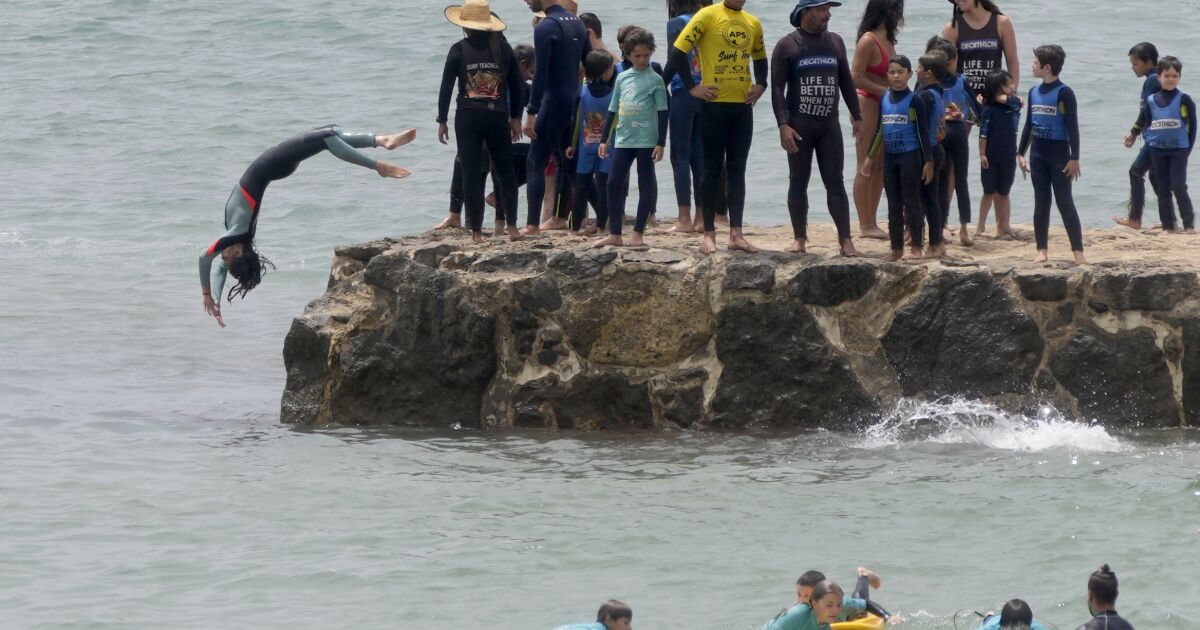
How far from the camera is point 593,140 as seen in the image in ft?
40.1

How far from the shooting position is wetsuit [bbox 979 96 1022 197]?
12.2m

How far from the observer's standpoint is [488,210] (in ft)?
74.6

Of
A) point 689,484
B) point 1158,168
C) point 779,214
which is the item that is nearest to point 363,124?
point 779,214

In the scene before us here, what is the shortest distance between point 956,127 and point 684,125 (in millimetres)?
2029

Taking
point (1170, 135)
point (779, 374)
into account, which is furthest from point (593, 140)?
point (1170, 135)

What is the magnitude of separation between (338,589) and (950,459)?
4151mm

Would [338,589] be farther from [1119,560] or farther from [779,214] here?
[779,214]

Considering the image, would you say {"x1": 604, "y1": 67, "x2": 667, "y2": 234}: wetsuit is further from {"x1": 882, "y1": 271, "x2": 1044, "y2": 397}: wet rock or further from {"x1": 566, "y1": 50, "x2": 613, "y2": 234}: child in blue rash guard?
{"x1": 882, "y1": 271, "x2": 1044, "y2": 397}: wet rock

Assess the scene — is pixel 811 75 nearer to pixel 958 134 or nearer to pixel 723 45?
pixel 723 45

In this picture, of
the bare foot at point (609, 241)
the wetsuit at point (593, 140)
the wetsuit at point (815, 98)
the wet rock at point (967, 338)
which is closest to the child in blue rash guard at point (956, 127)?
the wetsuit at point (815, 98)

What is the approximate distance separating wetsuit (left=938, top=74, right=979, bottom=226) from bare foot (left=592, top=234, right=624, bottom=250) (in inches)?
94.6

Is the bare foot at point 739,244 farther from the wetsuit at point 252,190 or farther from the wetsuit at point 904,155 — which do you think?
the wetsuit at point 252,190

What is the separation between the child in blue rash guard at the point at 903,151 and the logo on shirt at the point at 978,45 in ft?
4.86

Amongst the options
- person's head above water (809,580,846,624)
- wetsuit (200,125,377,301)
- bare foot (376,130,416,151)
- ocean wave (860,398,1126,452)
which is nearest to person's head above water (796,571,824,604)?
person's head above water (809,580,846,624)
